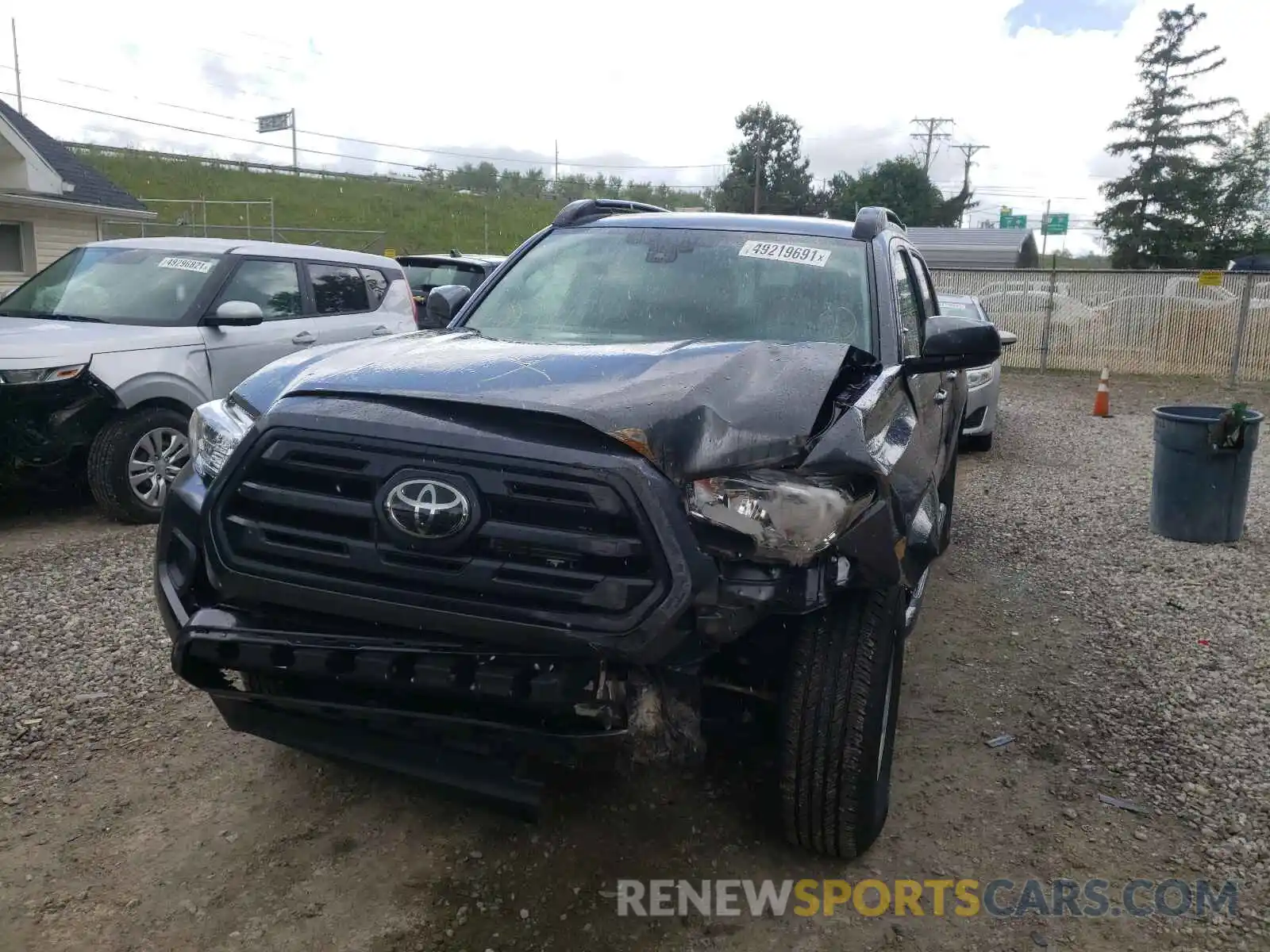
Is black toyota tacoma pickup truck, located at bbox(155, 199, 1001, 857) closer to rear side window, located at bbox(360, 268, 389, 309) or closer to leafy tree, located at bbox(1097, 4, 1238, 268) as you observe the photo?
rear side window, located at bbox(360, 268, 389, 309)

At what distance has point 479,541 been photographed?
89.5 inches

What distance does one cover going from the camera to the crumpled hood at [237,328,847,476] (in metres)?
2.32

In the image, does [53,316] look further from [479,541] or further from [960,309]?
[960,309]

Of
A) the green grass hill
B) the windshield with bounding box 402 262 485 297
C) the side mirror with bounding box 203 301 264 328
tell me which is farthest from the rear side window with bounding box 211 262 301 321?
the green grass hill

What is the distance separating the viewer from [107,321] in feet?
21.2

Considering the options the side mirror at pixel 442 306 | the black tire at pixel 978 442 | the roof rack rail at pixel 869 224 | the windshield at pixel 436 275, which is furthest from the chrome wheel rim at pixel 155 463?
the black tire at pixel 978 442

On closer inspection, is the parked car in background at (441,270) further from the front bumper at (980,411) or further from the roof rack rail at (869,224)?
the roof rack rail at (869,224)

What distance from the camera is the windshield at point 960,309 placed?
10665 mm

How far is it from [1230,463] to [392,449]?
6106 millimetres

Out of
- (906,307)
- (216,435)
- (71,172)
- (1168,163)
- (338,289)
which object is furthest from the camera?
(1168,163)

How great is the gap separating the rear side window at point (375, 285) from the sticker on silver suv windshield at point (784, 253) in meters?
5.08

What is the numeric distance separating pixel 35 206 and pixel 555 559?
17886 millimetres

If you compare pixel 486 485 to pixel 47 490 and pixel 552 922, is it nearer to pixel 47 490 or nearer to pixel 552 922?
pixel 552 922

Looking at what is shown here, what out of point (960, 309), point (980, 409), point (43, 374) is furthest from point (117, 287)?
point (960, 309)
